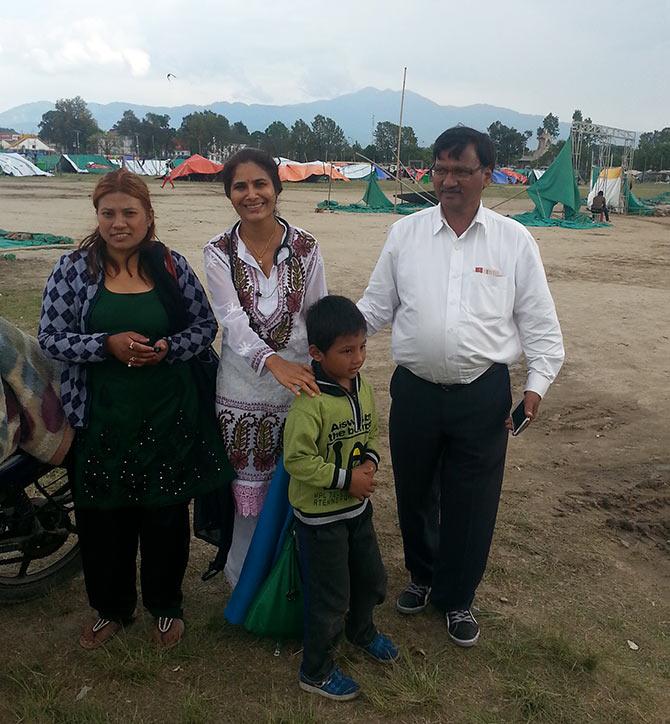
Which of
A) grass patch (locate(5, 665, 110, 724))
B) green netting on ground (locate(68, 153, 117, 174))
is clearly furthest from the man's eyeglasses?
green netting on ground (locate(68, 153, 117, 174))

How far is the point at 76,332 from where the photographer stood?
6.96ft

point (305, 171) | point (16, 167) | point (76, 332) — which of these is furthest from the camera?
point (305, 171)

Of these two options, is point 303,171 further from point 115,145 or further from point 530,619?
point 530,619

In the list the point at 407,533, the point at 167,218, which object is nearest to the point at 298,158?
the point at 167,218

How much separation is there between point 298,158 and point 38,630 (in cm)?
5850

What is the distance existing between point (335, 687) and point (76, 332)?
4.59ft

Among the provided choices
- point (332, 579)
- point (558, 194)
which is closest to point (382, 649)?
point (332, 579)

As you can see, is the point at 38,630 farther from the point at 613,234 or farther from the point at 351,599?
the point at 613,234

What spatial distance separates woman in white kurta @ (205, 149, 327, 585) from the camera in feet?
7.11

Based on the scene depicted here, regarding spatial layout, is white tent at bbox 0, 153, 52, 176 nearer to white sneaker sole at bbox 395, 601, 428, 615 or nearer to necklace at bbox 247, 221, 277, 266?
necklace at bbox 247, 221, 277, 266

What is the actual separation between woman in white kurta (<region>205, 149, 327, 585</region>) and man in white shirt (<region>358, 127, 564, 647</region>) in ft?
1.09

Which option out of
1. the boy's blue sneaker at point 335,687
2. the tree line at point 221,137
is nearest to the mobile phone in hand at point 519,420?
the boy's blue sneaker at point 335,687

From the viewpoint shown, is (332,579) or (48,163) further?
(48,163)

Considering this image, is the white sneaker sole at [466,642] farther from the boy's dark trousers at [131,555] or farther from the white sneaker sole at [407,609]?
the boy's dark trousers at [131,555]
